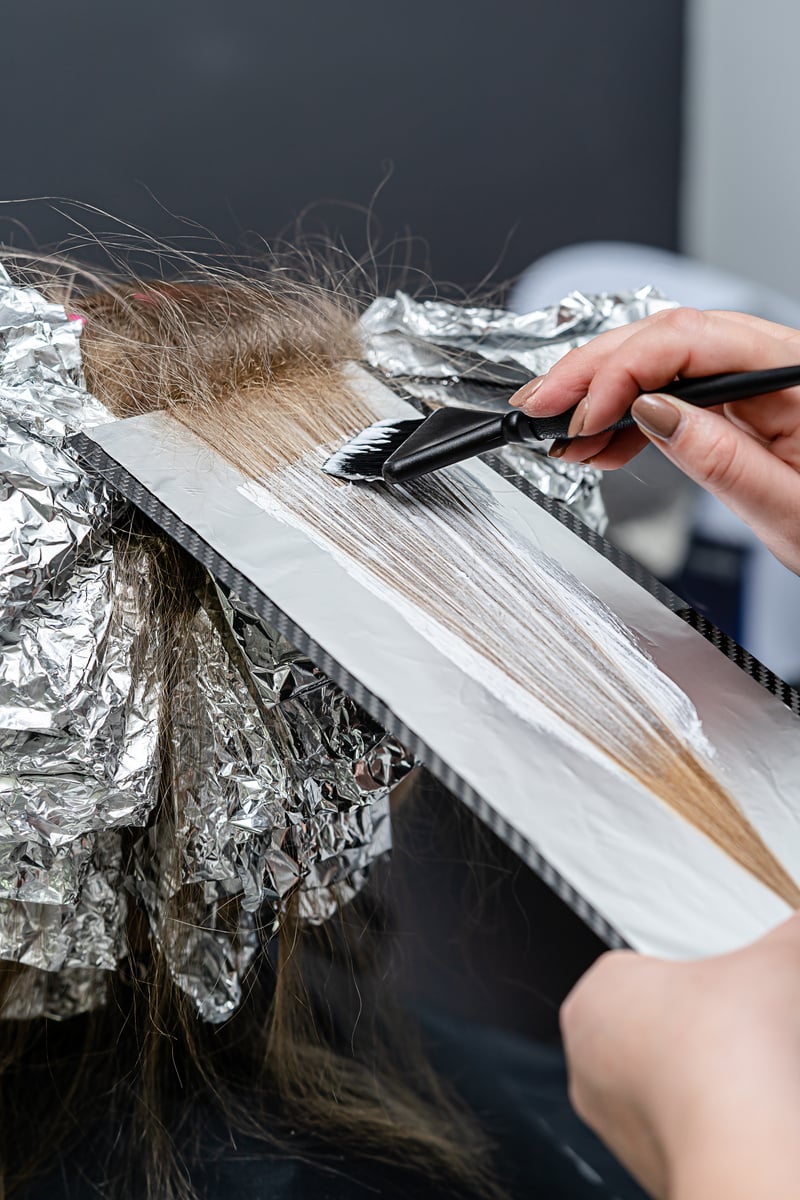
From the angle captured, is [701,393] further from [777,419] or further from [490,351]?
[490,351]

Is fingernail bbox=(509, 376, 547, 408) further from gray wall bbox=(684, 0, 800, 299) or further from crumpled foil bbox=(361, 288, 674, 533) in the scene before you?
gray wall bbox=(684, 0, 800, 299)

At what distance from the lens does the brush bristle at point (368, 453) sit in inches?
25.0

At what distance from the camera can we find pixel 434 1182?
614 millimetres

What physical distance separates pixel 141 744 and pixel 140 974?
0.79 feet

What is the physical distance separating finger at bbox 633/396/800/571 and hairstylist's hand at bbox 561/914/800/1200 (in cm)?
27

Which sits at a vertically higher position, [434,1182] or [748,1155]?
[748,1155]

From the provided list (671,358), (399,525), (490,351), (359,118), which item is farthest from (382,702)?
(359,118)

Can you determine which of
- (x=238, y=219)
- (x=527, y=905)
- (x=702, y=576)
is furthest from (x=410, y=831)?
(x=238, y=219)

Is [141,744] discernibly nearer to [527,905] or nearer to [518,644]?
[518,644]

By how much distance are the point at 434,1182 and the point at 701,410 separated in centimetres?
50

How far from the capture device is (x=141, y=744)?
1.88 ft

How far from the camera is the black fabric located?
0.61 metres

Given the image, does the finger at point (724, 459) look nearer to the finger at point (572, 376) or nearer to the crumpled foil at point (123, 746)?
the finger at point (572, 376)

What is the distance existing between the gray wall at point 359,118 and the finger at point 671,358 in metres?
0.78
